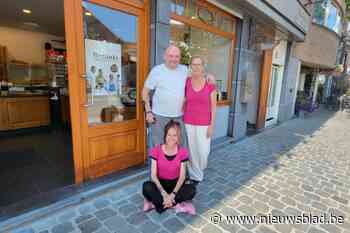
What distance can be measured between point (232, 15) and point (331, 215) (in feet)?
12.2

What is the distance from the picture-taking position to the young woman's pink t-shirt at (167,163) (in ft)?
7.05

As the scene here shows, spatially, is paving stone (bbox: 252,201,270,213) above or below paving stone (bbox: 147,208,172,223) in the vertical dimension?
below

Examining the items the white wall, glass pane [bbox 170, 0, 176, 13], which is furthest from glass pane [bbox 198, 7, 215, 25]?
the white wall

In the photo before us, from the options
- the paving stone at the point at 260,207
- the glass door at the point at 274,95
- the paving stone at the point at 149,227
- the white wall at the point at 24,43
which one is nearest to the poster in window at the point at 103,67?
the paving stone at the point at 149,227

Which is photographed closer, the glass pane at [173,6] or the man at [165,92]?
the man at [165,92]

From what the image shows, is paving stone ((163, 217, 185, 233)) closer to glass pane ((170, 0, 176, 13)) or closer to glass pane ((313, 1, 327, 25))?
glass pane ((170, 0, 176, 13))

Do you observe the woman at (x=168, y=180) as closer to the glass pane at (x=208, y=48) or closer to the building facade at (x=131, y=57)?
the building facade at (x=131, y=57)

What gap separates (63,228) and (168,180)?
107cm

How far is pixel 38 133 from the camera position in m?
4.51

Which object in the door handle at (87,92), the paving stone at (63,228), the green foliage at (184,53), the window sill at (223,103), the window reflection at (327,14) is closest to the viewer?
the paving stone at (63,228)

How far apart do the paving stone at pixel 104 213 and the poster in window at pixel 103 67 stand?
1.35 m

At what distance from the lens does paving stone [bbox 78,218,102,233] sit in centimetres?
191

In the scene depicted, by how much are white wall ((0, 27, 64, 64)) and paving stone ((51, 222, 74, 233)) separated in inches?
209

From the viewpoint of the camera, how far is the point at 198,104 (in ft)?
7.95
